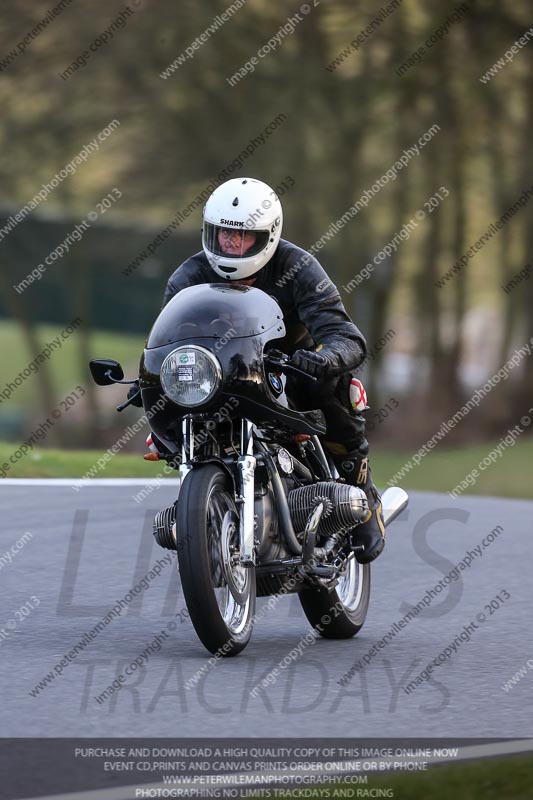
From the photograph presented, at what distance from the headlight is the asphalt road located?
1.05 metres

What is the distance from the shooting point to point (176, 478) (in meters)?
14.6

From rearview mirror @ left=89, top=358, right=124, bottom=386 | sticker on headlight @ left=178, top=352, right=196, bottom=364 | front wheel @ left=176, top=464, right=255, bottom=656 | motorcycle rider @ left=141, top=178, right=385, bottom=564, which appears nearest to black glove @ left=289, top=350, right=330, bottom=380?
motorcycle rider @ left=141, top=178, right=385, bottom=564

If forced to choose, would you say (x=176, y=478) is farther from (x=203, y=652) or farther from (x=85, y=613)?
(x=203, y=652)

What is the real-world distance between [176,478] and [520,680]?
8.39 meters

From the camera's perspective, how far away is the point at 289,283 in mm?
7027

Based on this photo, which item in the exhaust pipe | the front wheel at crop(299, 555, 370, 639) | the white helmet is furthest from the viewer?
the exhaust pipe

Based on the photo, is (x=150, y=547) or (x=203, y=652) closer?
(x=203, y=652)

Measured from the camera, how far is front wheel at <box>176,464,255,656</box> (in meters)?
6.13

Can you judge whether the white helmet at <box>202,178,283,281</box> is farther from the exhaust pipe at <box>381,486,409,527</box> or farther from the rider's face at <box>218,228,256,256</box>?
the exhaust pipe at <box>381,486,409,527</box>

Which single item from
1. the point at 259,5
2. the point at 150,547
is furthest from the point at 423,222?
the point at 150,547

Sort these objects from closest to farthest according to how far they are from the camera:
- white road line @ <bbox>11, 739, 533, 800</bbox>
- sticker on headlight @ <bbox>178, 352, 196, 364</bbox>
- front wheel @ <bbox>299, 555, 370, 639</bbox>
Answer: white road line @ <bbox>11, 739, 533, 800</bbox>, sticker on headlight @ <bbox>178, 352, 196, 364</bbox>, front wheel @ <bbox>299, 555, 370, 639</bbox>

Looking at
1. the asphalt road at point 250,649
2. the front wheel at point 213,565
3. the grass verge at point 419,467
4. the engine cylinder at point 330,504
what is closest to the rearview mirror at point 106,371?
the front wheel at point 213,565

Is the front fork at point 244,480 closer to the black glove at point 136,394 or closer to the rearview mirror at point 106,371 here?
the black glove at point 136,394

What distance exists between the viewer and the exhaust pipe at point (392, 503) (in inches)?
307
